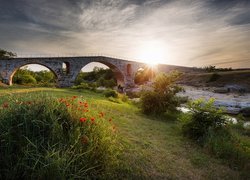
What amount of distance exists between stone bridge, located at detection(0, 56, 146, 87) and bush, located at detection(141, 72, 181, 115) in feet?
76.5

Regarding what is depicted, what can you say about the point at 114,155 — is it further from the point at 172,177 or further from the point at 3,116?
the point at 3,116

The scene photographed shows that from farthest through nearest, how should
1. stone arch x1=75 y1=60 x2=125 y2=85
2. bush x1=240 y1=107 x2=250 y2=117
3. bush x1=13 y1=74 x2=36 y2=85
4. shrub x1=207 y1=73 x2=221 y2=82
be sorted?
shrub x1=207 y1=73 x2=221 y2=82
stone arch x1=75 y1=60 x2=125 y2=85
bush x1=13 y1=74 x2=36 y2=85
bush x1=240 y1=107 x2=250 y2=117

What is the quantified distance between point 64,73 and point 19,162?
1213 inches

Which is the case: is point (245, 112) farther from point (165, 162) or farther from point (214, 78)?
point (214, 78)

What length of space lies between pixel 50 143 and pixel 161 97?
8315 millimetres

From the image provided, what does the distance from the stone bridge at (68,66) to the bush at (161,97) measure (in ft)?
76.5

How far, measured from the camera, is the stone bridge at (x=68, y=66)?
2653 cm

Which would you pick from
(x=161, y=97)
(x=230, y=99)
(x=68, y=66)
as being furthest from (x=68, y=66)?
(x=161, y=97)

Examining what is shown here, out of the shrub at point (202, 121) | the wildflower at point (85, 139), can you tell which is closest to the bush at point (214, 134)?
the shrub at point (202, 121)

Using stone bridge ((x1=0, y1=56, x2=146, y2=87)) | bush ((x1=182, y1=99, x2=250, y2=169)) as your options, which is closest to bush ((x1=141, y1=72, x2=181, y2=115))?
bush ((x1=182, y1=99, x2=250, y2=169))

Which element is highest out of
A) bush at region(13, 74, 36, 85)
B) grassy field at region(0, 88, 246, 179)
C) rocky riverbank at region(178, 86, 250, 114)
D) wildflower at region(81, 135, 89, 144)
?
wildflower at region(81, 135, 89, 144)

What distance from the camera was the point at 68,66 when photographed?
108 ft

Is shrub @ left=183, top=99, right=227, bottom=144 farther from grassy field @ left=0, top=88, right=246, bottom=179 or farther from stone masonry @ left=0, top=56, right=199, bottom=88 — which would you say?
stone masonry @ left=0, top=56, right=199, bottom=88

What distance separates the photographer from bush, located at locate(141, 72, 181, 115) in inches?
419
